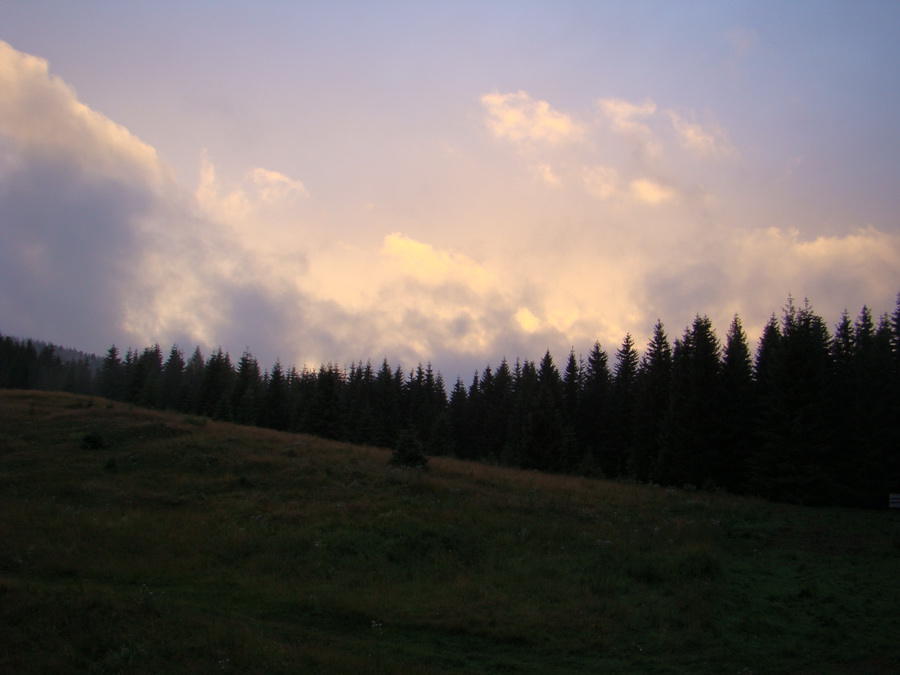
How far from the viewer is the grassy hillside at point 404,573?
10.1 m

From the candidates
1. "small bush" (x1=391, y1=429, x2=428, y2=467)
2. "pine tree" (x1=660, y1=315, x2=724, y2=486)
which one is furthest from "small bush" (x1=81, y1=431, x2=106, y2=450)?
"pine tree" (x1=660, y1=315, x2=724, y2=486)

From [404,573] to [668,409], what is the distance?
115 ft

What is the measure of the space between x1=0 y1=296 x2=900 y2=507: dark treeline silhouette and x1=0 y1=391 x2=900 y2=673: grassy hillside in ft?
27.8

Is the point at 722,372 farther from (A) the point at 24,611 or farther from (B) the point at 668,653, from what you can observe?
(A) the point at 24,611

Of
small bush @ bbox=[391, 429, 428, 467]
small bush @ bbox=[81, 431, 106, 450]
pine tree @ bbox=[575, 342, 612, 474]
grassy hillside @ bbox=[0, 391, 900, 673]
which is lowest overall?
grassy hillside @ bbox=[0, 391, 900, 673]

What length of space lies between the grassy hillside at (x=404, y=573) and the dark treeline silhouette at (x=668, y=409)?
8.47 metres

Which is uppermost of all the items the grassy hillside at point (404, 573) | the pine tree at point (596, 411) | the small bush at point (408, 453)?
the pine tree at point (596, 411)

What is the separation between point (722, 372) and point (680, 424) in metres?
5.59

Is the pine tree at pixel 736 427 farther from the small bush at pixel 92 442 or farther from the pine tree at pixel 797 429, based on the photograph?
the small bush at pixel 92 442

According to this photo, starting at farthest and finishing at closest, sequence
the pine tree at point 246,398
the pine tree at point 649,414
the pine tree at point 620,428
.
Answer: the pine tree at point 246,398, the pine tree at point 620,428, the pine tree at point 649,414

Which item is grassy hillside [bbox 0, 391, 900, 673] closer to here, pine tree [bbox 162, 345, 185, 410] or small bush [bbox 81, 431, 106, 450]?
small bush [bbox 81, 431, 106, 450]

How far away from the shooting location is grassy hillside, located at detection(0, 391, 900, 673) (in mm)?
10070

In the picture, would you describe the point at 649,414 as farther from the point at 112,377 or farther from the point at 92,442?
the point at 112,377

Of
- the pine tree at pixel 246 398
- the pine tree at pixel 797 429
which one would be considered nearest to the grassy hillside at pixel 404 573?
the pine tree at pixel 797 429
